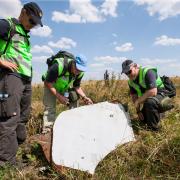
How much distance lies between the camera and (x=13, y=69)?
13.6 feet

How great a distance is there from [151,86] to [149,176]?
1.56 m

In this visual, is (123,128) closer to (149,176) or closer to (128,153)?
(128,153)

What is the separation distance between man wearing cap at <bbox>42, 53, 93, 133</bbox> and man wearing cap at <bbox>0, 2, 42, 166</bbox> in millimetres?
913

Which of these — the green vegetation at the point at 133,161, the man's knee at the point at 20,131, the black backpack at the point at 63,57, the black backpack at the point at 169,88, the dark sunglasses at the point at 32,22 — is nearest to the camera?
the green vegetation at the point at 133,161

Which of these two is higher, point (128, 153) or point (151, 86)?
point (151, 86)

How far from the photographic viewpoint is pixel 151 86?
16.9 feet

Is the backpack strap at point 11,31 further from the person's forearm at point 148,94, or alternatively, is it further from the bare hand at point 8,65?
the person's forearm at point 148,94

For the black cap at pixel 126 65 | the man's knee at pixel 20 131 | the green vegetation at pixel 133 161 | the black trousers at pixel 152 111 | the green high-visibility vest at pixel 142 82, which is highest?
the black cap at pixel 126 65

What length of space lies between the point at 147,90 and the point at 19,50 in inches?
82.1

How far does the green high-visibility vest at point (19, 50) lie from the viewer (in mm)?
4117

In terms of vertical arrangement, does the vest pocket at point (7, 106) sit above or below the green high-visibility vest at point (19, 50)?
below

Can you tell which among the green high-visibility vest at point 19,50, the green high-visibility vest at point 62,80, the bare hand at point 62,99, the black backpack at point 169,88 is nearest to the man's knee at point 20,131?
the green high-visibility vest at point 19,50

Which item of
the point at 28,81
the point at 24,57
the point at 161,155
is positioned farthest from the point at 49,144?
the point at 161,155

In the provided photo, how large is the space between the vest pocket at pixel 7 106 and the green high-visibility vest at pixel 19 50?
1.21 ft
